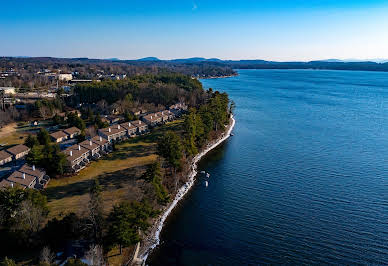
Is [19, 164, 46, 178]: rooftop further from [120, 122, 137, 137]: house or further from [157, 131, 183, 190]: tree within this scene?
[120, 122, 137, 137]: house

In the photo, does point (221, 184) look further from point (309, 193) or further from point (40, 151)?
point (40, 151)

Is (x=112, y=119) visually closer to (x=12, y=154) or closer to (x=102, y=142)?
(x=102, y=142)

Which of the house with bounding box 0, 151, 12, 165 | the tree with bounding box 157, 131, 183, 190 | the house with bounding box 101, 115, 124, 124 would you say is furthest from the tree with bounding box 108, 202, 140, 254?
the house with bounding box 101, 115, 124, 124

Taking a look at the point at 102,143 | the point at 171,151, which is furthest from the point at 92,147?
the point at 171,151

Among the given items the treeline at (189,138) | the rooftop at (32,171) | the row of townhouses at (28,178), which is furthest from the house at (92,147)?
the treeline at (189,138)

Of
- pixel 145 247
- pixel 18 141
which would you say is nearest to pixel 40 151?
pixel 18 141
